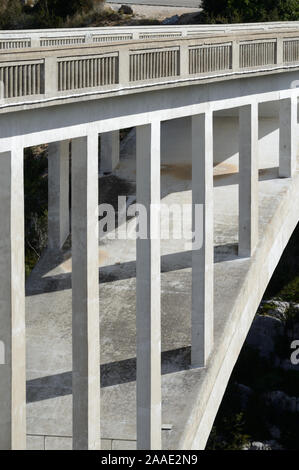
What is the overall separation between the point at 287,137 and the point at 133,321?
885 cm

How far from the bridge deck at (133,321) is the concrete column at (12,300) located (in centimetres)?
516

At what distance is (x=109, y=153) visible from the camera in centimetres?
3169

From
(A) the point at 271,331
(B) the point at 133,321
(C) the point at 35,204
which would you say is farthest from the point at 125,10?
(B) the point at 133,321

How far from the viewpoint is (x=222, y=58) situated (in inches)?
907

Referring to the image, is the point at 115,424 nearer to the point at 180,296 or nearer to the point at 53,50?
the point at 180,296

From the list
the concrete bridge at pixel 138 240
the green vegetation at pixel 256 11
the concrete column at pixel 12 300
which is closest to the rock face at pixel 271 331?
the concrete bridge at pixel 138 240

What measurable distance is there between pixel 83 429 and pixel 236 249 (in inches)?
435

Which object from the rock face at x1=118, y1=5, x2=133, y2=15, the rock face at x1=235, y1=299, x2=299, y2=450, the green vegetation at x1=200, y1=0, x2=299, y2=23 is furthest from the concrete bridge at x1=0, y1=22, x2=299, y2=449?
the rock face at x1=118, y1=5, x2=133, y2=15

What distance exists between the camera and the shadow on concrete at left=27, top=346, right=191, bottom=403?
2188 cm

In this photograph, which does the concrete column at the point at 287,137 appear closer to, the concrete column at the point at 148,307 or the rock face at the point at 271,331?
the rock face at the point at 271,331

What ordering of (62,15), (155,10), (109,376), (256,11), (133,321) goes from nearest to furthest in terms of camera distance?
(109,376) → (133,321) → (256,11) → (62,15) → (155,10)

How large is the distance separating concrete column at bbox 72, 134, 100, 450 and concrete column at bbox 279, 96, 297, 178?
44.3 feet

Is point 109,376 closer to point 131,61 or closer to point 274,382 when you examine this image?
point 131,61

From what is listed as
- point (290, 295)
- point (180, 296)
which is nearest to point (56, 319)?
point (180, 296)
